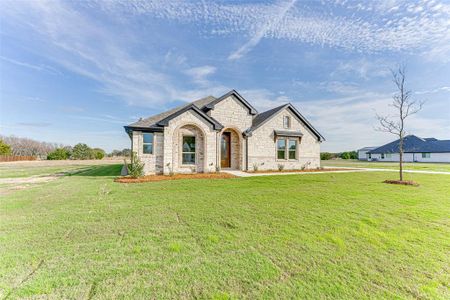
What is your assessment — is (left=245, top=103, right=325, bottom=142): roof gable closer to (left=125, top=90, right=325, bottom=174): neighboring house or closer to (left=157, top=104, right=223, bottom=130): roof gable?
(left=125, top=90, right=325, bottom=174): neighboring house

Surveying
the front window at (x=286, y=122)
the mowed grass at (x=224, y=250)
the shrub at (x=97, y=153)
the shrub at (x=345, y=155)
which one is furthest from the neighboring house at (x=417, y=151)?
the shrub at (x=97, y=153)

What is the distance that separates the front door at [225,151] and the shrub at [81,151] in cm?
5216

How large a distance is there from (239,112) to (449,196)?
1338cm

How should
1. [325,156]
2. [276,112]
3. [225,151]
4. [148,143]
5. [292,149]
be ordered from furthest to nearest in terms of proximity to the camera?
1. [325,156]
2. [292,149]
3. [276,112]
4. [225,151]
5. [148,143]

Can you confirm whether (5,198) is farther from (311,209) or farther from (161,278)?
(311,209)

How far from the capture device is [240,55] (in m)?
16.0

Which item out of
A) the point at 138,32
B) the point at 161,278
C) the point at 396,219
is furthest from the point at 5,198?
the point at 396,219

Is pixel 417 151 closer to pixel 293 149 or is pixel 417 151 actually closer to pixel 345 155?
pixel 345 155

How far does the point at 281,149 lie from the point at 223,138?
5.76m

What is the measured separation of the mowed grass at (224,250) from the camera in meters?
2.57

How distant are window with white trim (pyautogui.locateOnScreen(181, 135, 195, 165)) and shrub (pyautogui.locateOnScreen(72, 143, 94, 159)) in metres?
52.2

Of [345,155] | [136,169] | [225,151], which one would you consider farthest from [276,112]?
[345,155]

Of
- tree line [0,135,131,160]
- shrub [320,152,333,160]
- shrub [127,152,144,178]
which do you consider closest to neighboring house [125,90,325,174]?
shrub [127,152,144,178]

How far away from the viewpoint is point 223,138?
17.8 m
